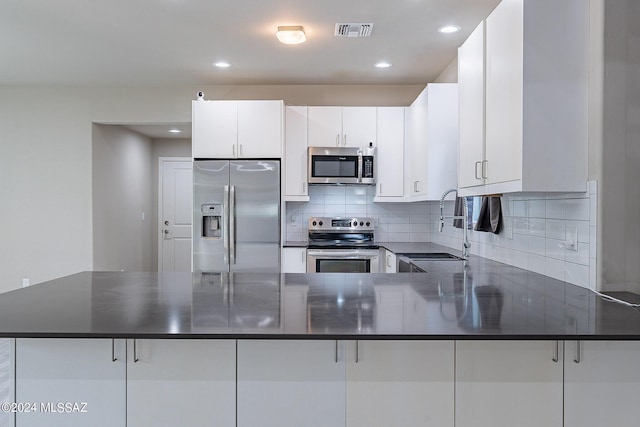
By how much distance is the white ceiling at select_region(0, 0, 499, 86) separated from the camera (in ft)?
9.78

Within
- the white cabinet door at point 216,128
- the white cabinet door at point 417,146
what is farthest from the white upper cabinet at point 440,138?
the white cabinet door at point 216,128

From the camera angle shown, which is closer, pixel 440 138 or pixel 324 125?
pixel 440 138

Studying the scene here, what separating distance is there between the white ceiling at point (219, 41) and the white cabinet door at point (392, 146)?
1.36 ft

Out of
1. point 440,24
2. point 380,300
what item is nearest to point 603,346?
point 380,300

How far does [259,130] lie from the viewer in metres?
4.33

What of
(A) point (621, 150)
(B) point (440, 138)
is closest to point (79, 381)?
(A) point (621, 150)

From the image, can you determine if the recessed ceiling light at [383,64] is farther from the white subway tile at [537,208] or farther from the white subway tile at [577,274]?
the white subway tile at [577,274]

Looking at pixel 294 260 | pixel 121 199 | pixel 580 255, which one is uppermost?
pixel 121 199

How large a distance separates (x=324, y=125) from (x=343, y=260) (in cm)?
136

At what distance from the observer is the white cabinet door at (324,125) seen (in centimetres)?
450

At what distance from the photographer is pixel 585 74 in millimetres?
1955

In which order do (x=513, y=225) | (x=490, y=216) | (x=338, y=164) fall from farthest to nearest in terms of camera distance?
(x=338, y=164), (x=490, y=216), (x=513, y=225)

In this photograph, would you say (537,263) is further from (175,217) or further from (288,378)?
(175,217)

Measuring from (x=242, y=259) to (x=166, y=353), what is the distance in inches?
109
